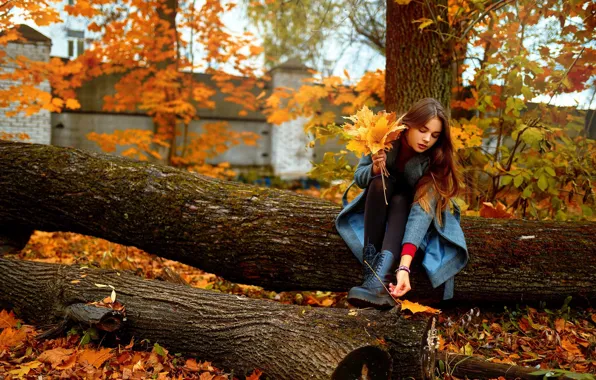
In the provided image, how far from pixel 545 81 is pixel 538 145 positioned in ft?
2.08

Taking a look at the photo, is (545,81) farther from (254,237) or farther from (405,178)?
(254,237)

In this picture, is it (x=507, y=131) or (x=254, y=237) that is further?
(x=507, y=131)

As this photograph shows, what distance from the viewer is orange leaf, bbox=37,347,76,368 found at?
2.84 m

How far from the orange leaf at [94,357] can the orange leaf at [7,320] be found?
2.90 ft

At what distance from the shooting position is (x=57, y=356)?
2902mm

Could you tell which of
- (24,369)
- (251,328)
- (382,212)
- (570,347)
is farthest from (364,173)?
(24,369)

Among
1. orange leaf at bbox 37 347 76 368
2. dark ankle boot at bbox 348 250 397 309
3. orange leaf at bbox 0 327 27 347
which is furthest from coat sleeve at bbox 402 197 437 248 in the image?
orange leaf at bbox 0 327 27 347

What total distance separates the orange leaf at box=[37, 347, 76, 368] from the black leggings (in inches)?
71.4

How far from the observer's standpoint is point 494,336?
11.3ft

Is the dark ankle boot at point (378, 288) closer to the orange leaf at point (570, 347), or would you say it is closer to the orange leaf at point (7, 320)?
the orange leaf at point (570, 347)

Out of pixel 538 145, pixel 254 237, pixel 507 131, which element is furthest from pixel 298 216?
pixel 507 131

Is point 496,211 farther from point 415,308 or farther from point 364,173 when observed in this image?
point 415,308

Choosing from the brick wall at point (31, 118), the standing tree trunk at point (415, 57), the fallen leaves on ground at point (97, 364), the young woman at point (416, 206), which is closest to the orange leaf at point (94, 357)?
the fallen leaves on ground at point (97, 364)

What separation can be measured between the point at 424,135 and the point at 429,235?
622mm
